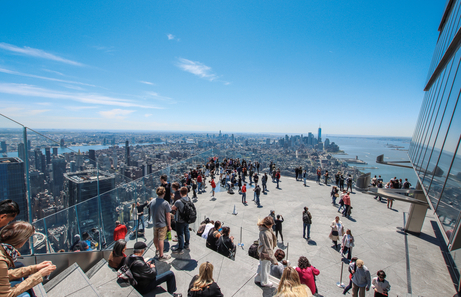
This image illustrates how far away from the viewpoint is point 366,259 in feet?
23.4

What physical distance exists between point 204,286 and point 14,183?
391 centimetres

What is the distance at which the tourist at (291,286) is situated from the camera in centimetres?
260

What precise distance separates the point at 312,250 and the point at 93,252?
7445mm

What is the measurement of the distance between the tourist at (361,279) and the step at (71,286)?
5997 millimetres

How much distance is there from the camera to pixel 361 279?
5035mm

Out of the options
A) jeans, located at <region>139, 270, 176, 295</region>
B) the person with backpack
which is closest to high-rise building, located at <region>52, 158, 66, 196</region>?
the person with backpack

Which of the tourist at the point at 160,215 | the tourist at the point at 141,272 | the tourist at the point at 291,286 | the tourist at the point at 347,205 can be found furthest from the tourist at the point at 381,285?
the tourist at the point at 347,205

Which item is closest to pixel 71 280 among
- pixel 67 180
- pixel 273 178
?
pixel 67 180

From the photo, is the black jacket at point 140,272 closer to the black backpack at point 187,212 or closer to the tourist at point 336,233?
the black backpack at point 187,212

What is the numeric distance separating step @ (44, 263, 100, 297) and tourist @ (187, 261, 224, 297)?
148cm

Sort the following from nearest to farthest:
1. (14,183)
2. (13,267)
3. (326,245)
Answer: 1. (13,267)
2. (14,183)
3. (326,245)

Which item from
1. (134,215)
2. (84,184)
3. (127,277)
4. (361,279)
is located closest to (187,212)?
(127,277)

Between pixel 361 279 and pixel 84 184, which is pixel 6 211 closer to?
pixel 84 184

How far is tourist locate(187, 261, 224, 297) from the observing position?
3.02 m
